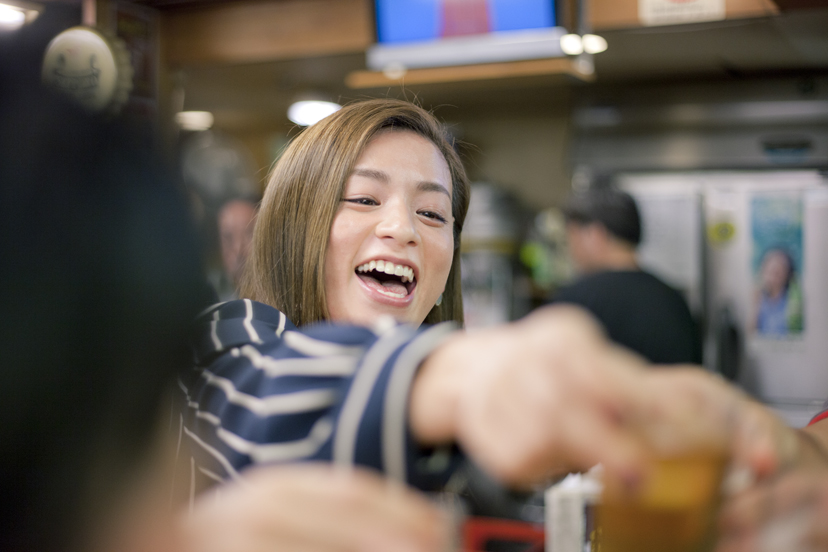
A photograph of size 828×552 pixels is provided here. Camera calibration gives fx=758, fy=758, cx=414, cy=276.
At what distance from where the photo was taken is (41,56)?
1.45ft

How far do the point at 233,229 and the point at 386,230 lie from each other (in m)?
2.71

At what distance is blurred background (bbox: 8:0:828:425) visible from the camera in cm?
311

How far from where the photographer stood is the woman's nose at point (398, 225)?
1179 mm

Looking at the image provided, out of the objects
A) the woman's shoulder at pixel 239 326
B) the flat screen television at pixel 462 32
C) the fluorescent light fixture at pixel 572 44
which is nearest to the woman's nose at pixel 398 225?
the woman's shoulder at pixel 239 326

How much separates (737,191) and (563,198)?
4.45 ft

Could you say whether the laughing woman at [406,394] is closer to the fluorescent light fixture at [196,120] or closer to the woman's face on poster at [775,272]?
the woman's face on poster at [775,272]

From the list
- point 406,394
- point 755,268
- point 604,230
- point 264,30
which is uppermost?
point 264,30

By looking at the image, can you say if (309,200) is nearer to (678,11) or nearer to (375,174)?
(375,174)

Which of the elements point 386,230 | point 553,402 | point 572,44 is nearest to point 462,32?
point 572,44

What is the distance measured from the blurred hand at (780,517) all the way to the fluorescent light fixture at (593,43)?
114 inches

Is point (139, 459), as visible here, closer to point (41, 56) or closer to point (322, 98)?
point (41, 56)

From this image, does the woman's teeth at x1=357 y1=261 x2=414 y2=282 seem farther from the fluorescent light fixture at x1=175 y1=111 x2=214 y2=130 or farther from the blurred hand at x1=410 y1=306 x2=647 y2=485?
the fluorescent light fixture at x1=175 y1=111 x2=214 y2=130

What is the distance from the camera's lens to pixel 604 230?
3.23 meters

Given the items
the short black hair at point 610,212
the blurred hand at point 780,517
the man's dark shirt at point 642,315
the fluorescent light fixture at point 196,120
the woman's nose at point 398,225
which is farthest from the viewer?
the fluorescent light fixture at point 196,120
